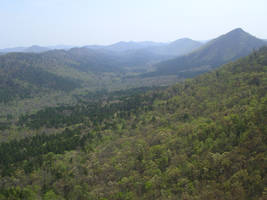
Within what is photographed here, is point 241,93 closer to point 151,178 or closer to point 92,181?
point 151,178

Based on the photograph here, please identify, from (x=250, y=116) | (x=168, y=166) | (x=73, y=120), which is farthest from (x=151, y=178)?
(x=73, y=120)

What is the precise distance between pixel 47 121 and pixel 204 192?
12095 centimetres

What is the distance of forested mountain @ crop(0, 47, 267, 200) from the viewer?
46438 mm

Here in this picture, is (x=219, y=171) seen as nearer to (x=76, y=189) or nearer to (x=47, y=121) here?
(x=76, y=189)

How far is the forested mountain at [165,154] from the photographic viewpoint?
152 ft

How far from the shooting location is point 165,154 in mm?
64375

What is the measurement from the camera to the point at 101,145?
8888 centimetres

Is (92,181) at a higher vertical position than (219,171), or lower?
lower

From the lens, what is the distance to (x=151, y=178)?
54562 millimetres

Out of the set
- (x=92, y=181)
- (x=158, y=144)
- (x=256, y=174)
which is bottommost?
(x=92, y=181)

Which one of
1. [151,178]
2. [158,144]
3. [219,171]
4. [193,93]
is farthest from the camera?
[193,93]

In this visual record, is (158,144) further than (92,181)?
Yes

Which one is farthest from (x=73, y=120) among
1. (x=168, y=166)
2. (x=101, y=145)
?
(x=168, y=166)

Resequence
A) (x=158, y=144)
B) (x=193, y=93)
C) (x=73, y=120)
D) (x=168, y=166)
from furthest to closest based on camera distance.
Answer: (x=73, y=120) < (x=193, y=93) < (x=158, y=144) < (x=168, y=166)
